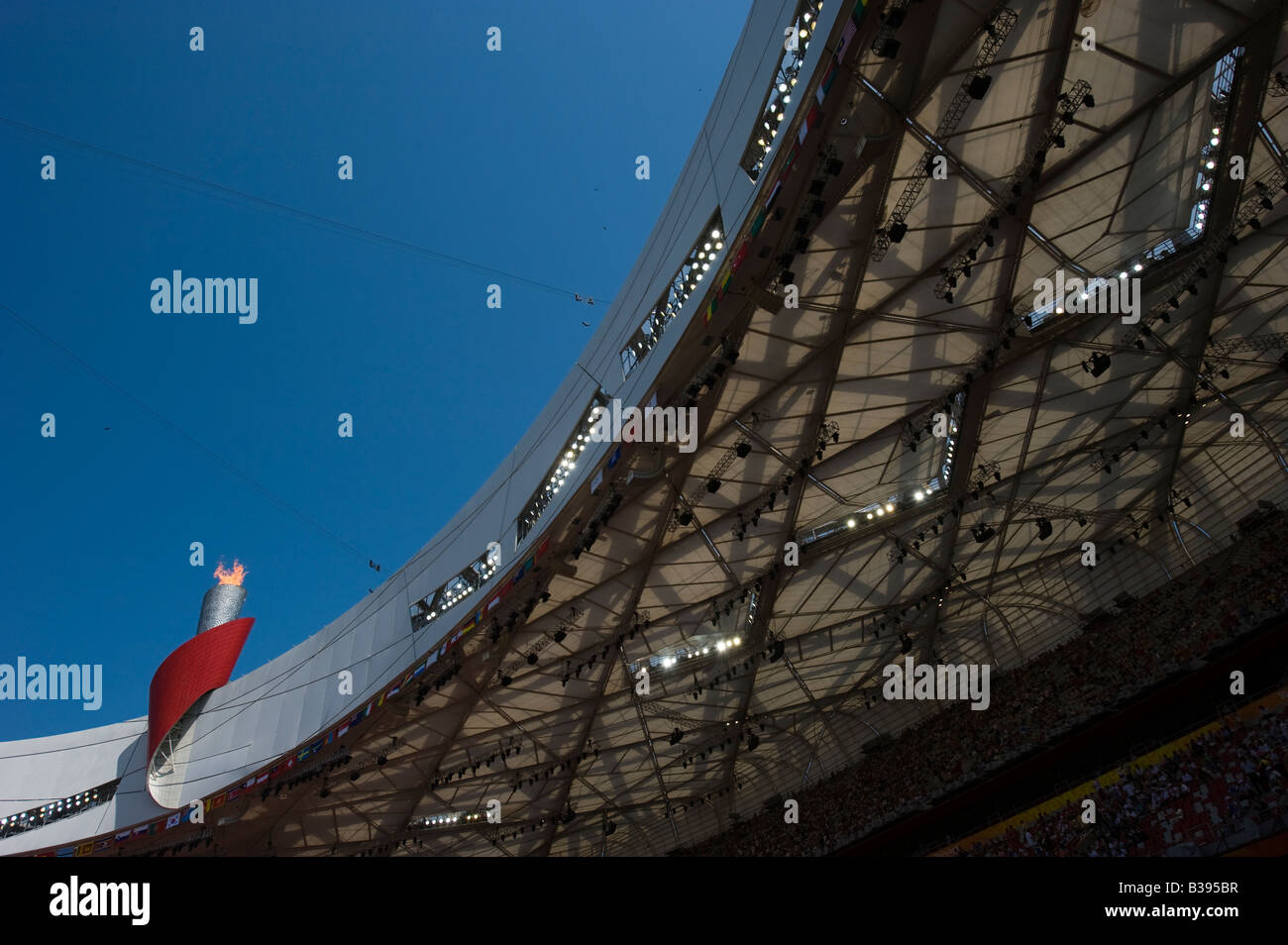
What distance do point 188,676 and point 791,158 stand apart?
4355cm

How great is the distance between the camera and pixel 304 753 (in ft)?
112

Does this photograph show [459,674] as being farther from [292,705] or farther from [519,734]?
[292,705]

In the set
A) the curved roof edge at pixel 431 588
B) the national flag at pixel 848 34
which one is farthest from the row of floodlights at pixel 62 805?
the national flag at pixel 848 34

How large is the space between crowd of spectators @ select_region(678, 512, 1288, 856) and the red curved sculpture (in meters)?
30.0

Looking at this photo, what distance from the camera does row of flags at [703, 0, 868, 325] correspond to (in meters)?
14.9

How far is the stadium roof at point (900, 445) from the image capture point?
18.5 m

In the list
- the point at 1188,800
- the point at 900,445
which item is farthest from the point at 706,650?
the point at 1188,800

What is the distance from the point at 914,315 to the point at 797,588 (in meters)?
14.4

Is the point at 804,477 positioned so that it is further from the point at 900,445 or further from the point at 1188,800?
the point at 1188,800

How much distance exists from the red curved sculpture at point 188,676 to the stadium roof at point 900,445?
7.78 metres

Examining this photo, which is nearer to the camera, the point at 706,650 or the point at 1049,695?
the point at 1049,695

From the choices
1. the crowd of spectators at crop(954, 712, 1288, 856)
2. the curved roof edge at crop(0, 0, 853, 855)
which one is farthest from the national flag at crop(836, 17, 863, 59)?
the crowd of spectators at crop(954, 712, 1288, 856)

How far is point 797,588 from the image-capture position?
3469 cm
